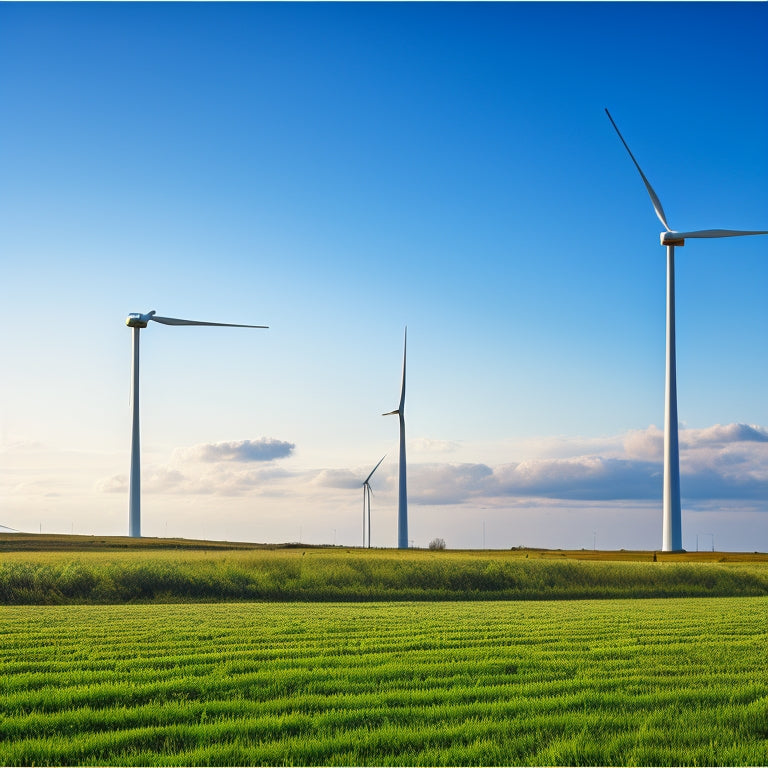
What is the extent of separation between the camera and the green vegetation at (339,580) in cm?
4172

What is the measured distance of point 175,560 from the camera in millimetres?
49625

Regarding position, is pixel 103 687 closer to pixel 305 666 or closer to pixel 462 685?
pixel 305 666

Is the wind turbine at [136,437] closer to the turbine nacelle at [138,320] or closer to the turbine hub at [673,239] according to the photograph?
the turbine nacelle at [138,320]

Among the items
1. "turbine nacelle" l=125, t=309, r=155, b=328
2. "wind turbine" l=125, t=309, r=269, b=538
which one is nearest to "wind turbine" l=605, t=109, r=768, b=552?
"wind turbine" l=125, t=309, r=269, b=538

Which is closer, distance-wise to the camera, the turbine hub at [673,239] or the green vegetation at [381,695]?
the green vegetation at [381,695]

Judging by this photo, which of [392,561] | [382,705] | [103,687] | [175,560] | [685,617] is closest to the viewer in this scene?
[382,705]

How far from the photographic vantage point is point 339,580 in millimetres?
47969

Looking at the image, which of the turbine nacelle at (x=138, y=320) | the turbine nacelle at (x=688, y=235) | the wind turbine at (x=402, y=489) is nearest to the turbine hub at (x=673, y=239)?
the turbine nacelle at (x=688, y=235)

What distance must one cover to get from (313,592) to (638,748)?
121ft

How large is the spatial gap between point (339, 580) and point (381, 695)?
3591cm

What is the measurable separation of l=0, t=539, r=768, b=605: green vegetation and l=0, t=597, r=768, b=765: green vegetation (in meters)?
20.7

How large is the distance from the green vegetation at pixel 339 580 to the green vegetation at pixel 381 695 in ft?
67.8

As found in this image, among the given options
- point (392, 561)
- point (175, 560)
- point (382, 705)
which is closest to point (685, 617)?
point (382, 705)

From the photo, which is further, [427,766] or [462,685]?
[462,685]
